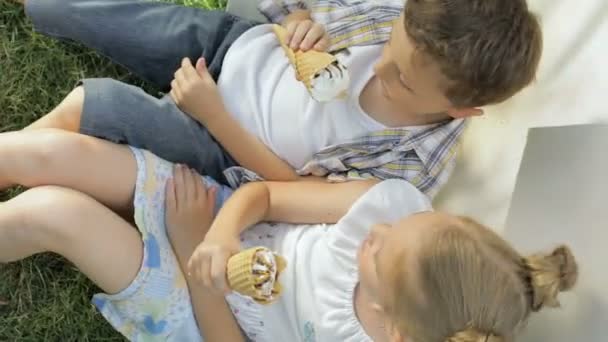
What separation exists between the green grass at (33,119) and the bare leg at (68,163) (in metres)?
0.19

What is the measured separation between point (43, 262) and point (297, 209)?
20.1 inches

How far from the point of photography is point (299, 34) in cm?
135

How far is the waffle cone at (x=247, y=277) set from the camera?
110cm

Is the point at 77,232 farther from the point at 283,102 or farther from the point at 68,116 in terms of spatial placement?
the point at 283,102

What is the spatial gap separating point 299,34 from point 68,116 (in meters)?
0.40

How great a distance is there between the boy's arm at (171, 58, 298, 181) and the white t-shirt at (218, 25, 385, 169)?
0.09ft

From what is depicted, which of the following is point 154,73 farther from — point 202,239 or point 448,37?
point 448,37

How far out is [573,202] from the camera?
125cm

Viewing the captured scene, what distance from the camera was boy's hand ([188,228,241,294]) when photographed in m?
1.16

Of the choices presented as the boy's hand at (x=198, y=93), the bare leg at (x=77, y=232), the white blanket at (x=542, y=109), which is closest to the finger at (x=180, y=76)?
Answer: the boy's hand at (x=198, y=93)

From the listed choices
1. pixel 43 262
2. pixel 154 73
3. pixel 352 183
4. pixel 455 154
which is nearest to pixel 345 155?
pixel 352 183

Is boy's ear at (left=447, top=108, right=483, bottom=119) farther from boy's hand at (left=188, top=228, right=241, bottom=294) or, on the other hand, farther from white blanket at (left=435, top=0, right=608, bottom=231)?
boy's hand at (left=188, top=228, right=241, bottom=294)

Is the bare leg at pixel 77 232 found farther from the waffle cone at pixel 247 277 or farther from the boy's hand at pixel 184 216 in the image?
the waffle cone at pixel 247 277

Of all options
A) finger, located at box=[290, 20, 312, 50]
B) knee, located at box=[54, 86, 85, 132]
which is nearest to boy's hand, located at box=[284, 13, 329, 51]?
finger, located at box=[290, 20, 312, 50]
